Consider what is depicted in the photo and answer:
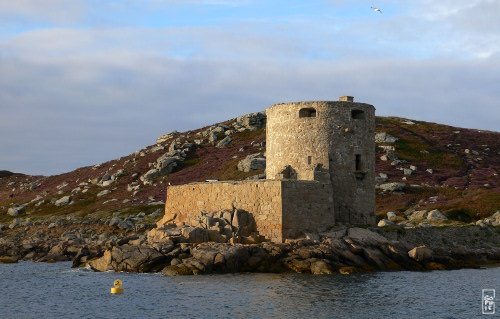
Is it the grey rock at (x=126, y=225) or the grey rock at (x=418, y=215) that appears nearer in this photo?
the grey rock at (x=418, y=215)

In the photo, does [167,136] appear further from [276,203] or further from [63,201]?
[276,203]

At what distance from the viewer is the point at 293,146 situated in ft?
159

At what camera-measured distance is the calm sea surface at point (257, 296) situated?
103 feet

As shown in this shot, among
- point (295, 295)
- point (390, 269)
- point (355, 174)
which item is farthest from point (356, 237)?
point (295, 295)

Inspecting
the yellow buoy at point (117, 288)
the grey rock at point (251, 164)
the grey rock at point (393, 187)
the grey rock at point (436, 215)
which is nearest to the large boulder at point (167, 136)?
the grey rock at point (251, 164)

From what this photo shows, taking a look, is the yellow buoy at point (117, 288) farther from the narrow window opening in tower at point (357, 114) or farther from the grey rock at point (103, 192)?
the grey rock at point (103, 192)

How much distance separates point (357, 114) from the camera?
162 ft

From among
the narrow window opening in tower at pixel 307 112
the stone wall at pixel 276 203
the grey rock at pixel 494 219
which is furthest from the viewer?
the grey rock at pixel 494 219

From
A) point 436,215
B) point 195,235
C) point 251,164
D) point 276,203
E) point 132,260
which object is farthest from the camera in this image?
point 251,164

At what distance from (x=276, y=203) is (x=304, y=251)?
3.85m

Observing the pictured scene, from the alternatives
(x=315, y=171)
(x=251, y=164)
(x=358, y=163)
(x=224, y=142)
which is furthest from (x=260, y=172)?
(x=315, y=171)

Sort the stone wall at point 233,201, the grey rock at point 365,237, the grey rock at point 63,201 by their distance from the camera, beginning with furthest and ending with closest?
the grey rock at point 63,201 → the stone wall at point 233,201 → the grey rock at point 365,237

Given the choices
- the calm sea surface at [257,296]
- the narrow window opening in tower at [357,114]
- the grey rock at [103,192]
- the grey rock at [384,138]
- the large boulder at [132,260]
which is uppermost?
the grey rock at [384,138]

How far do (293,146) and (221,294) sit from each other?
52.6ft
